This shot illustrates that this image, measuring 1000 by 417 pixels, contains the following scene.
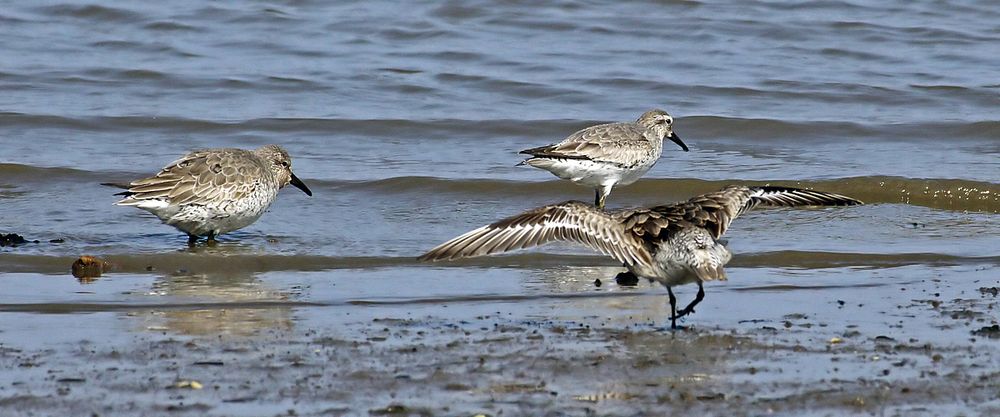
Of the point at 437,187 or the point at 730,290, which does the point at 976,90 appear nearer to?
the point at 437,187

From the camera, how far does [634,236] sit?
7051 mm

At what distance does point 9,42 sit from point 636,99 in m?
8.04

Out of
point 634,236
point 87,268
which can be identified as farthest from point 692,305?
point 87,268

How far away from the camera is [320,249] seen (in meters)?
9.62

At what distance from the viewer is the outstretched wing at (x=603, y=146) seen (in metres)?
11.6

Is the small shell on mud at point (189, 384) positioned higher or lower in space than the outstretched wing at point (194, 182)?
lower

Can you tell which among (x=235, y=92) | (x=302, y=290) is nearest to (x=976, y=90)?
(x=235, y=92)

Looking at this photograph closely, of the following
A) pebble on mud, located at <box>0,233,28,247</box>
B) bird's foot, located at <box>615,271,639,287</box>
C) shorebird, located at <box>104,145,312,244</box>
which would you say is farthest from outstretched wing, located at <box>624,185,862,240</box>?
pebble on mud, located at <box>0,233,28,247</box>

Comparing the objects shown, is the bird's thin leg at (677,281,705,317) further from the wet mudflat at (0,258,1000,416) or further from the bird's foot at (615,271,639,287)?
the bird's foot at (615,271,639,287)

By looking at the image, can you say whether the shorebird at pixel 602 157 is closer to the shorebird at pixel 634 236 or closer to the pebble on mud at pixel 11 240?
the pebble on mud at pixel 11 240

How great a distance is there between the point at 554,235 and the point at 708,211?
836 millimetres

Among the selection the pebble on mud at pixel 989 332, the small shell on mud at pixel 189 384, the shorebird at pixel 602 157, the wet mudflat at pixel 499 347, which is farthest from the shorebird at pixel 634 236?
the shorebird at pixel 602 157

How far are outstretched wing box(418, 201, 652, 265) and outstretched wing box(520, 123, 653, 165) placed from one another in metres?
4.23

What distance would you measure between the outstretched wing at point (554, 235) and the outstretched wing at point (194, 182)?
10.3 ft
